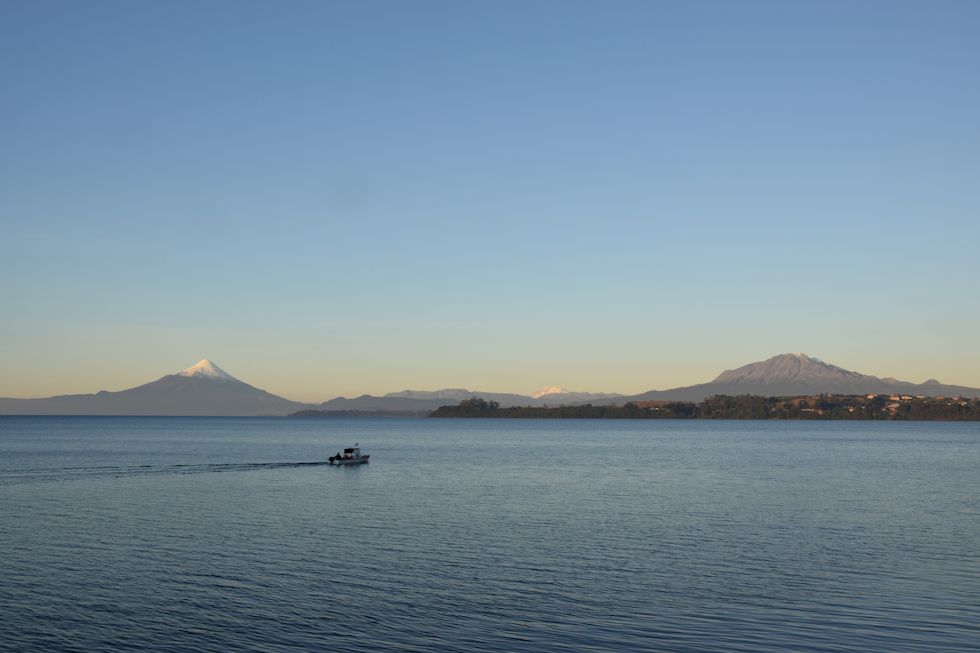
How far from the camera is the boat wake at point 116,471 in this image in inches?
3474

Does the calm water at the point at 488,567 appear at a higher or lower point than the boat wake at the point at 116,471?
lower

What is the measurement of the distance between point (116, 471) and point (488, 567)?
230 ft

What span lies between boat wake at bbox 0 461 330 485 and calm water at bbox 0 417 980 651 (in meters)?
6.68

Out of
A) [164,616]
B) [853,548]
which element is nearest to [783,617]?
[853,548]

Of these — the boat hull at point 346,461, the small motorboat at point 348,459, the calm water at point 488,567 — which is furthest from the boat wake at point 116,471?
the calm water at point 488,567

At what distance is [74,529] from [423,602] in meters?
28.7

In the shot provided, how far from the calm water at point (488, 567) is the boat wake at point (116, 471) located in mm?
6684

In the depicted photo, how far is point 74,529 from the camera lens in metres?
51.9

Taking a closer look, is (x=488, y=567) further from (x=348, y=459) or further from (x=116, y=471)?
(x=348, y=459)

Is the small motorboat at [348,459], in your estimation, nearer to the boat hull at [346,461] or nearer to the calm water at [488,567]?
the boat hull at [346,461]

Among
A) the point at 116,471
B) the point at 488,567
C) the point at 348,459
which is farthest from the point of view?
the point at 348,459

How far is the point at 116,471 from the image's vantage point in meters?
96.8

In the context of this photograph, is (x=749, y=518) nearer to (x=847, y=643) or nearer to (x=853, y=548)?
(x=853, y=548)

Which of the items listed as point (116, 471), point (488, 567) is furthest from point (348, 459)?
point (488, 567)
